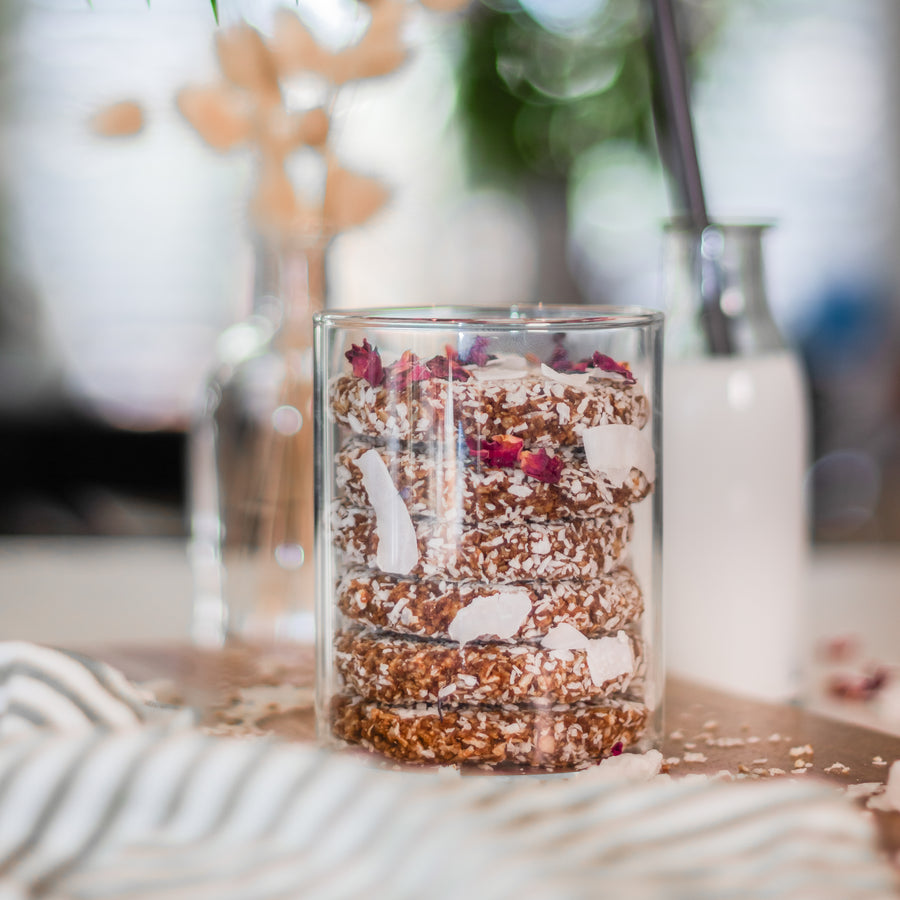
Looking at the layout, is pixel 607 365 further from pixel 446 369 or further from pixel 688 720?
pixel 688 720

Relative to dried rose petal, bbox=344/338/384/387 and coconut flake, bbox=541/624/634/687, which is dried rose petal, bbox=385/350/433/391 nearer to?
dried rose petal, bbox=344/338/384/387

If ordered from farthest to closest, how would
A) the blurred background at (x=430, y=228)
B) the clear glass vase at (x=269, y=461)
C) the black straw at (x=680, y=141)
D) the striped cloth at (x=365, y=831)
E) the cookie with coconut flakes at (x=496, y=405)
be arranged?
the blurred background at (x=430, y=228) → the clear glass vase at (x=269, y=461) → the black straw at (x=680, y=141) → the cookie with coconut flakes at (x=496, y=405) → the striped cloth at (x=365, y=831)

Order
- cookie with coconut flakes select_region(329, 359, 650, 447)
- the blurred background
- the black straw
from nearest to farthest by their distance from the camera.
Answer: cookie with coconut flakes select_region(329, 359, 650, 447) < the black straw < the blurred background

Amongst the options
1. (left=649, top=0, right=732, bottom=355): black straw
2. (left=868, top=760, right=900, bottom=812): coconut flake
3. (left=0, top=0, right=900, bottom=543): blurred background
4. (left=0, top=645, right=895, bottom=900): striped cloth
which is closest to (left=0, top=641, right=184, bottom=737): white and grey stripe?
(left=0, top=645, right=895, bottom=900): striped cloth

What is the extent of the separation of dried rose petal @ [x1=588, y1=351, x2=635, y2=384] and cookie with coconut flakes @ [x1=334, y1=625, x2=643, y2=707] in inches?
4.3

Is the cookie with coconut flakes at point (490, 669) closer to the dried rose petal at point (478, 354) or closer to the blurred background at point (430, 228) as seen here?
the dried rose petal at point (478, 354)

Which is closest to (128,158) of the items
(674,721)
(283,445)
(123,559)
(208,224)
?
(208,224)

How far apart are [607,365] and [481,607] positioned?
0.12 metres

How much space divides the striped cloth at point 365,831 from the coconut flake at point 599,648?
78 mm

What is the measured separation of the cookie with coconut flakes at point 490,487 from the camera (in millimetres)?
452

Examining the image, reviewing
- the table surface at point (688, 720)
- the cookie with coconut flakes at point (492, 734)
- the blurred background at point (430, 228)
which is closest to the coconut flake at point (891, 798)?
the table surface at point (688, 720)

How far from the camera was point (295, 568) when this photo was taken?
0.84m

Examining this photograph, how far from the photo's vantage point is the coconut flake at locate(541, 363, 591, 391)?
1.51 feet

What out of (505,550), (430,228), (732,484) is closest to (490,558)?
(505,550)
